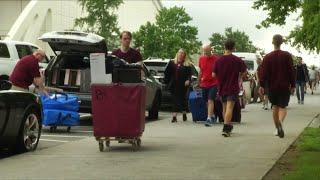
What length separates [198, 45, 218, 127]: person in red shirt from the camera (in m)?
15.5

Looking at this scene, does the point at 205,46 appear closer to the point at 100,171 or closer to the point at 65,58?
the point at 65,58

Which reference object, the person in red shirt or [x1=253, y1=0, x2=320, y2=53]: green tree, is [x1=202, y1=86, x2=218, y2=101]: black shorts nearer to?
the person in red shirt

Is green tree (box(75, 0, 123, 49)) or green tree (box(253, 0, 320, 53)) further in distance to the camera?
green tree (box(75, 0, 123, 49))

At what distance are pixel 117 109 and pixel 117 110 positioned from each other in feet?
0.06

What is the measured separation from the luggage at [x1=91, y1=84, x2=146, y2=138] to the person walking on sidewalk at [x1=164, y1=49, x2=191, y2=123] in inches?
243

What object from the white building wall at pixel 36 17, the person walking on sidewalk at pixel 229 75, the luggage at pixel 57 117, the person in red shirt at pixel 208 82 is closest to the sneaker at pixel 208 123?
the person in red shirt at pixel 208 82

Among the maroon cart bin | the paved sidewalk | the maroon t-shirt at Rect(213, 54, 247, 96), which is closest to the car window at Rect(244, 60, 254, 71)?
the paved sidewalk

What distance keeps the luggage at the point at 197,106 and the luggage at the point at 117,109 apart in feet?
19.8

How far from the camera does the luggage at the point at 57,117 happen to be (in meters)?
13.8

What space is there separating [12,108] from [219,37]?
317ft

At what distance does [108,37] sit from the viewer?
186 ft

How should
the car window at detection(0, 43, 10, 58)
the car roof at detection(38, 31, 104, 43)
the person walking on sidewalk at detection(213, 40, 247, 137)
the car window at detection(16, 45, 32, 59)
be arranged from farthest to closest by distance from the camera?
the car window at detection(16, 45, 32, 59) < the car window at detection(0, 43, 10, 58) < the car roof at detection(38, 31, 104, 43) < the person walking on sidewalk at detection(213, 40, 247, 137)

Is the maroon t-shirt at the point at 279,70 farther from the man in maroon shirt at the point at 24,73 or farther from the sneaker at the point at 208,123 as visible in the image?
the man in maroon shirt at the point at 24,73

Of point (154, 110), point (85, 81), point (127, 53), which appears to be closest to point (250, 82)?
point (154, 110)
